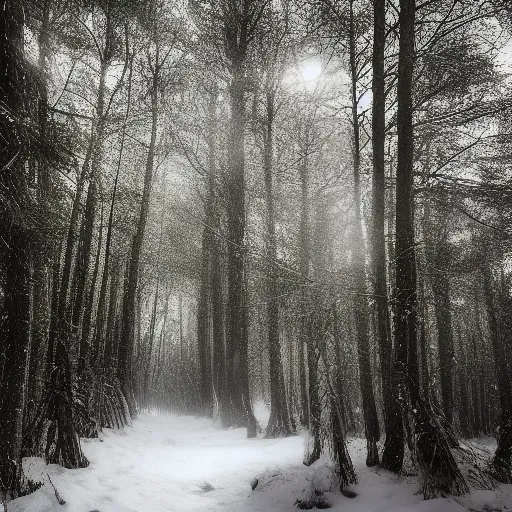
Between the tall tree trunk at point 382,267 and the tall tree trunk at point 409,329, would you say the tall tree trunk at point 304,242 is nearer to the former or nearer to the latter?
the tall tree trunk at point 382,267

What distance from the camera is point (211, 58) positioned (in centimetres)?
1106

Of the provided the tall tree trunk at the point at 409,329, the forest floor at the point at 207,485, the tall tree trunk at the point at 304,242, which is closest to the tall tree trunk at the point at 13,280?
the forest floor at the point at 207,485

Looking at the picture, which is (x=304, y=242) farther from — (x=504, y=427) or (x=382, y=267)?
(x=504, y=427)

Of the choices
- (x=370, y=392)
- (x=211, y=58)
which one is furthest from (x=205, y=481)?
(x=211, y=58)

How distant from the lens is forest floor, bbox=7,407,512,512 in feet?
13.3

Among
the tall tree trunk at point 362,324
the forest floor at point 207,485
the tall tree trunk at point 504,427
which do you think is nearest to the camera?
the forest floor at point 207,485

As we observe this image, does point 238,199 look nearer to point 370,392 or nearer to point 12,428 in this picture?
point 370,392

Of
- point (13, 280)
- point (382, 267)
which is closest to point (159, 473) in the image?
point (13, 280)

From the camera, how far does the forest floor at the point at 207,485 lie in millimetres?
4041

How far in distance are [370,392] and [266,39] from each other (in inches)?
375

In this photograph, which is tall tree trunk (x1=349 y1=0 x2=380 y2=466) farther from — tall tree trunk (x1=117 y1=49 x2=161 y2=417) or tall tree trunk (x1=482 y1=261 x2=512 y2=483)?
tall tree trunk (x1=117 y1=49 x2=161 y2=417)

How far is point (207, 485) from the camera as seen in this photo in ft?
18.8

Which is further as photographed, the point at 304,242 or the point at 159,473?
the point at 304,242

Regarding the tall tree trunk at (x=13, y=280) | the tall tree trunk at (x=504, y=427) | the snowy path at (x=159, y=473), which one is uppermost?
the tall tree trunk at (x=13, y=280)
